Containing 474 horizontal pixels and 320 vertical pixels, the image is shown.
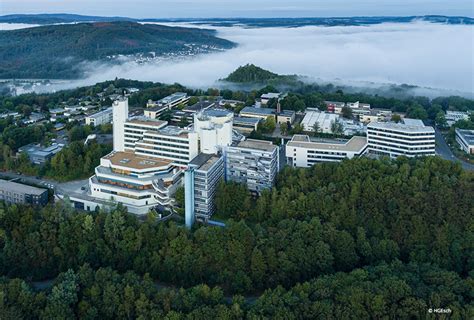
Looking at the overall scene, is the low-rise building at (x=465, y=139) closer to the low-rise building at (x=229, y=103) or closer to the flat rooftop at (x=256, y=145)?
the flat rooftop at (x=256, y=145)

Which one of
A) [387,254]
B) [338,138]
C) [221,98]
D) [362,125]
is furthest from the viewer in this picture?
[221,98]

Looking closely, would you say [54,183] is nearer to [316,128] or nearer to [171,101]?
[171,101]

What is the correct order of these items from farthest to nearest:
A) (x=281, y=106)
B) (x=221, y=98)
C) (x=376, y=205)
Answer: (x=221, y=98), (x=281, y=106), (x=376, y=205)

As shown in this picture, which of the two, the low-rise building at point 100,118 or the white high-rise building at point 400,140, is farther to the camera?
the low-rise building at point 100,118

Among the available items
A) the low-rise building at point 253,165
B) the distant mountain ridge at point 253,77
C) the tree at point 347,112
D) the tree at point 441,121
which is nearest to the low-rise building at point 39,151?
the low-rise building at point 253,165

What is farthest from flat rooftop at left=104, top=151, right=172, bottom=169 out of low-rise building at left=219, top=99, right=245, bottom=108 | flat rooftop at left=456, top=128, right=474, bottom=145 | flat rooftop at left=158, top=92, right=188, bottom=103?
flat rooftop at left=456, top=128, right=474, bottom=145

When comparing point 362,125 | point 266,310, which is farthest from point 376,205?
point 362,125

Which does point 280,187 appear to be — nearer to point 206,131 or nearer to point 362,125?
point 206,131

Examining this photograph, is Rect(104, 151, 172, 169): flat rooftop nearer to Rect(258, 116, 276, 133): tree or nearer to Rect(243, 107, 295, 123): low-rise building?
Rect(258, 116, 276, 133): tree
